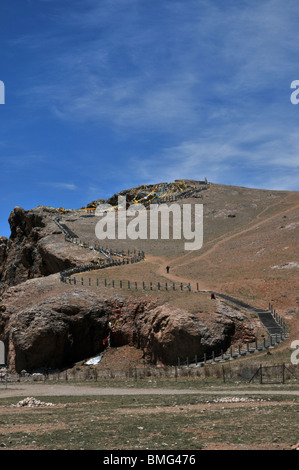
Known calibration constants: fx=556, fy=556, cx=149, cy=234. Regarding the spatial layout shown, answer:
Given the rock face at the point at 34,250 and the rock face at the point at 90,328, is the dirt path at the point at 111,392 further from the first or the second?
the rock face at the point at 34,250

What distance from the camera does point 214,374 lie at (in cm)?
3297

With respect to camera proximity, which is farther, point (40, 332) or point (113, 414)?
point (40, 332)

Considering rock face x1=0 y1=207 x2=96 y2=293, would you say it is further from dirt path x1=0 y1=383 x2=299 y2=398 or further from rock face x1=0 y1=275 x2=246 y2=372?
dirt path x1=0 y1=383 x2=299 y2=398

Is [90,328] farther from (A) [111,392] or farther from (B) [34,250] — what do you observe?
(B) [34,250]

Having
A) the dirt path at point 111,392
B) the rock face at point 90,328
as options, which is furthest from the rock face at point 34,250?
the dirt path at point 111,392

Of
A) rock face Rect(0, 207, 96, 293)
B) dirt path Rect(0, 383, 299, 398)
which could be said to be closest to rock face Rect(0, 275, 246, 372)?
dirt path Rect(0, 383, 299, 398)

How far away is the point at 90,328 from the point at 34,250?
47749 mm

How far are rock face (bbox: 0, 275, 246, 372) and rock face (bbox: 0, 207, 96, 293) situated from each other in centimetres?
1850

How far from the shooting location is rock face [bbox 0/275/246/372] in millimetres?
41094

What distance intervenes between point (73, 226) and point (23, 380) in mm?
52617
